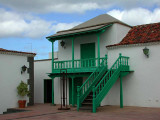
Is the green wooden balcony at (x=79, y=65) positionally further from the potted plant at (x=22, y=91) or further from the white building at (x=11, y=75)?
the potted plant at (x=22, y=91)

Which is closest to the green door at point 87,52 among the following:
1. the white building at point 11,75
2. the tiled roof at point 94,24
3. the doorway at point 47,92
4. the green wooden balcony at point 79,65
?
the green wooden balcony at point 79,65

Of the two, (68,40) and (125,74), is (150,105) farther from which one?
(68,40)

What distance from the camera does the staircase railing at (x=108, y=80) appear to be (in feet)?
41.9

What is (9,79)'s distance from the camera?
15.7 meters

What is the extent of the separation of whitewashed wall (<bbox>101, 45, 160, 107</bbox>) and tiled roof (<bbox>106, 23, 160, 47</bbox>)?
40 cm

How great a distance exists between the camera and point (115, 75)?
1410cm

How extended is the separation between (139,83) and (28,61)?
7.32 metres

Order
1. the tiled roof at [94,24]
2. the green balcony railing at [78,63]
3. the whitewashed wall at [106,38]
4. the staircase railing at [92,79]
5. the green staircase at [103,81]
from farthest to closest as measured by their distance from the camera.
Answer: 1. the whitewashed wall at [106,38]
2. the tiled roof at [94,24]
3. the green balcony railing at [78,63]
4. the staircase railing at [92,79]
5. the green staircase at [103,81]

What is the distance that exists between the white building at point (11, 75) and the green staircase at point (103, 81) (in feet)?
14.1

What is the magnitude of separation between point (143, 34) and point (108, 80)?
439 centimetres

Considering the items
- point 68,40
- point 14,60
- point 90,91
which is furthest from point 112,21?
point 14,60

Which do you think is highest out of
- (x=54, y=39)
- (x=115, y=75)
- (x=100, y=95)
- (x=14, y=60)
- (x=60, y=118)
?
(x=54, y=39)

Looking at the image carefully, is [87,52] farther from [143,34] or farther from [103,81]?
[143,34]

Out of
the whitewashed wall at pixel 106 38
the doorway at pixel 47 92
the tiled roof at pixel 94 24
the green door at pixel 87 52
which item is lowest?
the doorway at pixel 47 92
